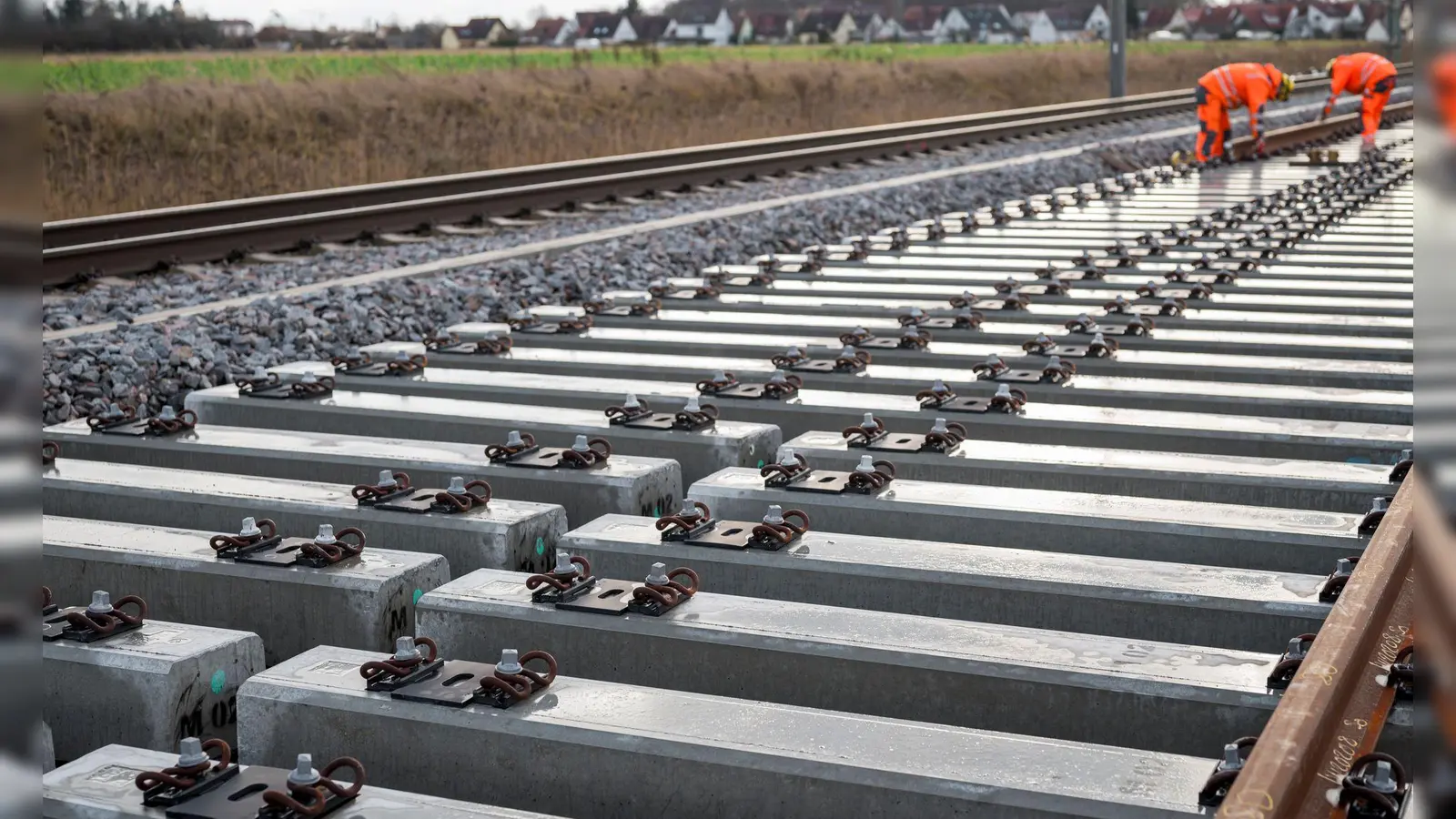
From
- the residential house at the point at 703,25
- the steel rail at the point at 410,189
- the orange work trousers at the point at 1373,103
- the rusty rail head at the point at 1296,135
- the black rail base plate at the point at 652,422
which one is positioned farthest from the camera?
the residential house at the point at 703,25

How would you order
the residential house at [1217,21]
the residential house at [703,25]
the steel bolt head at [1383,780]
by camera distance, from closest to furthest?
the steel bolt head at [1383,780]
the residential house at [1217,21]
the residential house at [703,25]

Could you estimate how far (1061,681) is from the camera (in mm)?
3033

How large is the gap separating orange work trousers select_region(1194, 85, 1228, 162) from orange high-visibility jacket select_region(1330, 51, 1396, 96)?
339cm

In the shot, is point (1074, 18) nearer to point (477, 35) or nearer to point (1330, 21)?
point (1330, 21)

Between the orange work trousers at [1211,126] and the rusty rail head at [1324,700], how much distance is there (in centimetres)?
1550

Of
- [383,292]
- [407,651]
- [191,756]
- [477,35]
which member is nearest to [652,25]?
[477,35]

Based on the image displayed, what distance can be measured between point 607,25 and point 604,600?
127 meters

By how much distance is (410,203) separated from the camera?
1288 centimetres

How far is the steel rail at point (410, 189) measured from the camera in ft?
37.2

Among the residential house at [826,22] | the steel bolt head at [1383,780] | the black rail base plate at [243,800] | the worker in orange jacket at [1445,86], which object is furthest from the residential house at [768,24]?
the worker in orange jacket at [1445,86]

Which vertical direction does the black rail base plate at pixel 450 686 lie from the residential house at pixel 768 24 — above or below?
below

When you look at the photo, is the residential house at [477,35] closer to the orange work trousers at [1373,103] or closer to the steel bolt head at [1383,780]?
the orange work trousers at [1373,103]

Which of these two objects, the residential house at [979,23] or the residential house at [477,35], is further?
the residential house at [979,23]

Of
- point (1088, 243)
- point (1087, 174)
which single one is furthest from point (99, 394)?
point (1087, 174)
